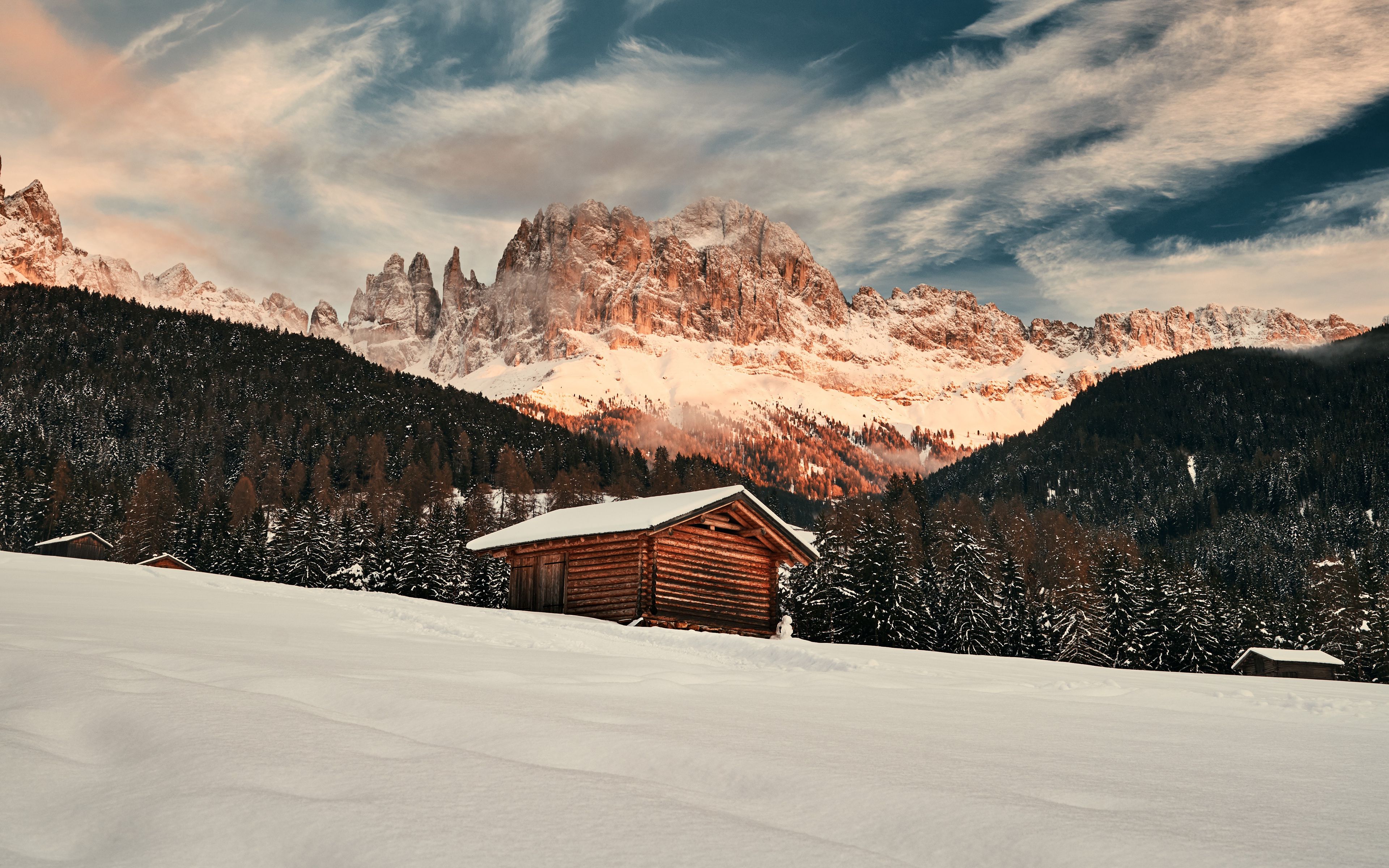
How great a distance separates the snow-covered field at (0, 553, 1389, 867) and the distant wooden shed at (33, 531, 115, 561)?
6311 cm

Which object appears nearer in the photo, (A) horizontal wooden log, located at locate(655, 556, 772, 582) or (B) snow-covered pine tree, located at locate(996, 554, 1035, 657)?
(A) horizontal wooden log, located at locate(655, 556, 772, 582)

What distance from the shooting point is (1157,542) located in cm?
15388

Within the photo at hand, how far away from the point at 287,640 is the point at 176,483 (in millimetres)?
116383

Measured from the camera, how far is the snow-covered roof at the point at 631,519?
2750 centimetres

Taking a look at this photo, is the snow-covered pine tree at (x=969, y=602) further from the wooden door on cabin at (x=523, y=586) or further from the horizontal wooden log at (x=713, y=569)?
the wooden door on cabin at (x=523, y=586)

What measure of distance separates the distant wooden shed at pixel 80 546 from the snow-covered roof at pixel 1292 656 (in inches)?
2810

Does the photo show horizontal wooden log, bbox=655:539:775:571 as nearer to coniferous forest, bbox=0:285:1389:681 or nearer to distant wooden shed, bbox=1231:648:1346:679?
coniferous forest, bbox=0:285:1389:681

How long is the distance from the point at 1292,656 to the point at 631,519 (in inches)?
1636

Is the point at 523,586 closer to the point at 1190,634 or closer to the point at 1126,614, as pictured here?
the point at 1126,614

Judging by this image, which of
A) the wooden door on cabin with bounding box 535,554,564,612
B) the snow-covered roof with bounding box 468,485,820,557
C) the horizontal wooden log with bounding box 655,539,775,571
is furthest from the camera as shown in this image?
the wooden door on cabin with bounding box 535,554,564,612

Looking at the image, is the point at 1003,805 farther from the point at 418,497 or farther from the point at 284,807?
the point at 418,497

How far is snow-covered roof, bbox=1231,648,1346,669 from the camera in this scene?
49.7 meters

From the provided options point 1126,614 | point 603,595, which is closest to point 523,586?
point 603,595

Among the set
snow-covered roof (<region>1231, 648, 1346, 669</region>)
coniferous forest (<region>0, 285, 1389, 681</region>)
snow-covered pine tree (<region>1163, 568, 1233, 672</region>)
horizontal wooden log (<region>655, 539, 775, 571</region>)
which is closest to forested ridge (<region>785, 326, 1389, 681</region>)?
snow-covered pine tree (<region>1163, 568, 1233, 672</region>)
